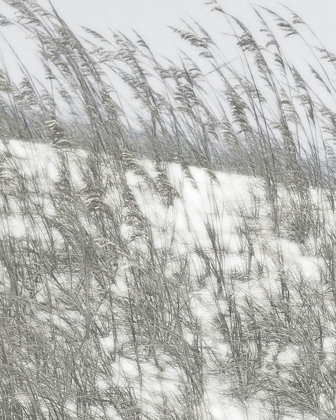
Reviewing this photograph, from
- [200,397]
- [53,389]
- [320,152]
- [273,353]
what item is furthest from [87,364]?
[320,152]

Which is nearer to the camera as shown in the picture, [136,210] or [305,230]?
[136,210]

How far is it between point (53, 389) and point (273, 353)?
1073 mm

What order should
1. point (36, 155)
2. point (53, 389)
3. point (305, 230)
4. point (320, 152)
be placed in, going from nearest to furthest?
point (53, 389)
point (305, 230)
point (320, 152)
point (36, 155)

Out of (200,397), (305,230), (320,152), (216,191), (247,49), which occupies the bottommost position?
(200,397)

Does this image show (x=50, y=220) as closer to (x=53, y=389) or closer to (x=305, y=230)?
(x=53, y=389)

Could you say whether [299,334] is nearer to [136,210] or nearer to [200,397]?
[200,397]

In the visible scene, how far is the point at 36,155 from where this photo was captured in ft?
16.8

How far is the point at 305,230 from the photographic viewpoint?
3.90m

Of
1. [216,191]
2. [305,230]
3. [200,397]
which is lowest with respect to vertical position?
[200,397]

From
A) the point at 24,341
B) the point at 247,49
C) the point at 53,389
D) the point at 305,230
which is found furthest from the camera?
the point at 247,49

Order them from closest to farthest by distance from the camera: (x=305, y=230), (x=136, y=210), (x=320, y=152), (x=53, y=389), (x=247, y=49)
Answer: (x=53, y=389) < (x=136, y=210) < (x=305, y=230) < (x=247, y=49) < (x=320, y=152)

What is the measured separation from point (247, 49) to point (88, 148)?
1.63m

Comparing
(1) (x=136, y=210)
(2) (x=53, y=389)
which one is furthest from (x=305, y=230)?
(2) (x=53, y=389)

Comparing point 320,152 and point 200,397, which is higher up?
point 320,152
